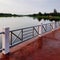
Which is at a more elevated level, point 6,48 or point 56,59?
point 6,48

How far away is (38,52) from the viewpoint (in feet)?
18.9

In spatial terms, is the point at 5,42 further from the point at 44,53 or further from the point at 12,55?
the point at 44,53

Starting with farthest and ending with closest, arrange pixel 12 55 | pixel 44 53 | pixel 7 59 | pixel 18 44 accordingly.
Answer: pixel 18 44 → pixel 44 53 → pixel 12 55 → pixel 7 59

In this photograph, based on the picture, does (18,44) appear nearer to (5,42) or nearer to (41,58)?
(5,42)

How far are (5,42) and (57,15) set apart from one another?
8461 cm

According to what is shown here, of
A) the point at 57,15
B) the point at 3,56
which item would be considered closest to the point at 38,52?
the point at 3,56

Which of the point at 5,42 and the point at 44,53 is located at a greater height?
the point at 5,42

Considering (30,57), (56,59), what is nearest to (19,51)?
(30,57)

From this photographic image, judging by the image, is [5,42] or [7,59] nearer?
[7,59]

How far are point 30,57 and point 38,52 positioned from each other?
2.39 ft

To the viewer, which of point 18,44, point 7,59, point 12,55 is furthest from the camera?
point 18,44

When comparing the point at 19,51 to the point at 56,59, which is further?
the point at 19,51

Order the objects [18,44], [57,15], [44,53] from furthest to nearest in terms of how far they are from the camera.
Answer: [57,15] < [18,44] < [44,53]

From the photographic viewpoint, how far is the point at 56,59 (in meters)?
4.97
